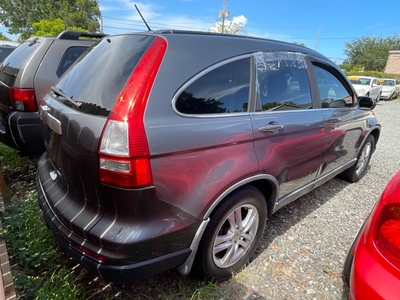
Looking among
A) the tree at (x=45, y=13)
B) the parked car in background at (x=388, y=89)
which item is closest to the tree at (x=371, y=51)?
the parked car in background at (x=388, y=89)

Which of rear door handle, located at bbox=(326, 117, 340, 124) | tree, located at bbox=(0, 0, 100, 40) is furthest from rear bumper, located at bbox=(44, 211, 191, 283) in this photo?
tree, located at bbox=(0, 0, 100, 40)

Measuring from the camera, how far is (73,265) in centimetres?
201

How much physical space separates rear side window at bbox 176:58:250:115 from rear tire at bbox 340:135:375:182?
2780mm

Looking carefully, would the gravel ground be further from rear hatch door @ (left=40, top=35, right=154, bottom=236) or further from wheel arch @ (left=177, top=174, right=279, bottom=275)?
rear hatch door @ (left=40, top=35, right=154, bottom=236)

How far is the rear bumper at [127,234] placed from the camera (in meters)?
1.31

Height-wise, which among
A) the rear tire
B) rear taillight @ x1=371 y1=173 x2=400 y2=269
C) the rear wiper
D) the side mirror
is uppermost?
the rear wiper

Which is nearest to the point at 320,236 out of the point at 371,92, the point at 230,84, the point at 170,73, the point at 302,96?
the point at 302,96

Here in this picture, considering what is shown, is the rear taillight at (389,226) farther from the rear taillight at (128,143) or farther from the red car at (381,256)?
the rear taillight at (128,143)

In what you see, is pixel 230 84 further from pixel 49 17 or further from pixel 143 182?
pixel 49 17

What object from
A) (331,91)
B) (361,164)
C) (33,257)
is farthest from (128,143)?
(361,164)

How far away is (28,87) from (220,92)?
8.33 feet

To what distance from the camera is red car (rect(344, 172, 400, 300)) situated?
1.12 m

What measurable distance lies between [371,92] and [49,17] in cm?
4079

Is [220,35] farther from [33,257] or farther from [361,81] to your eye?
[361,81]
